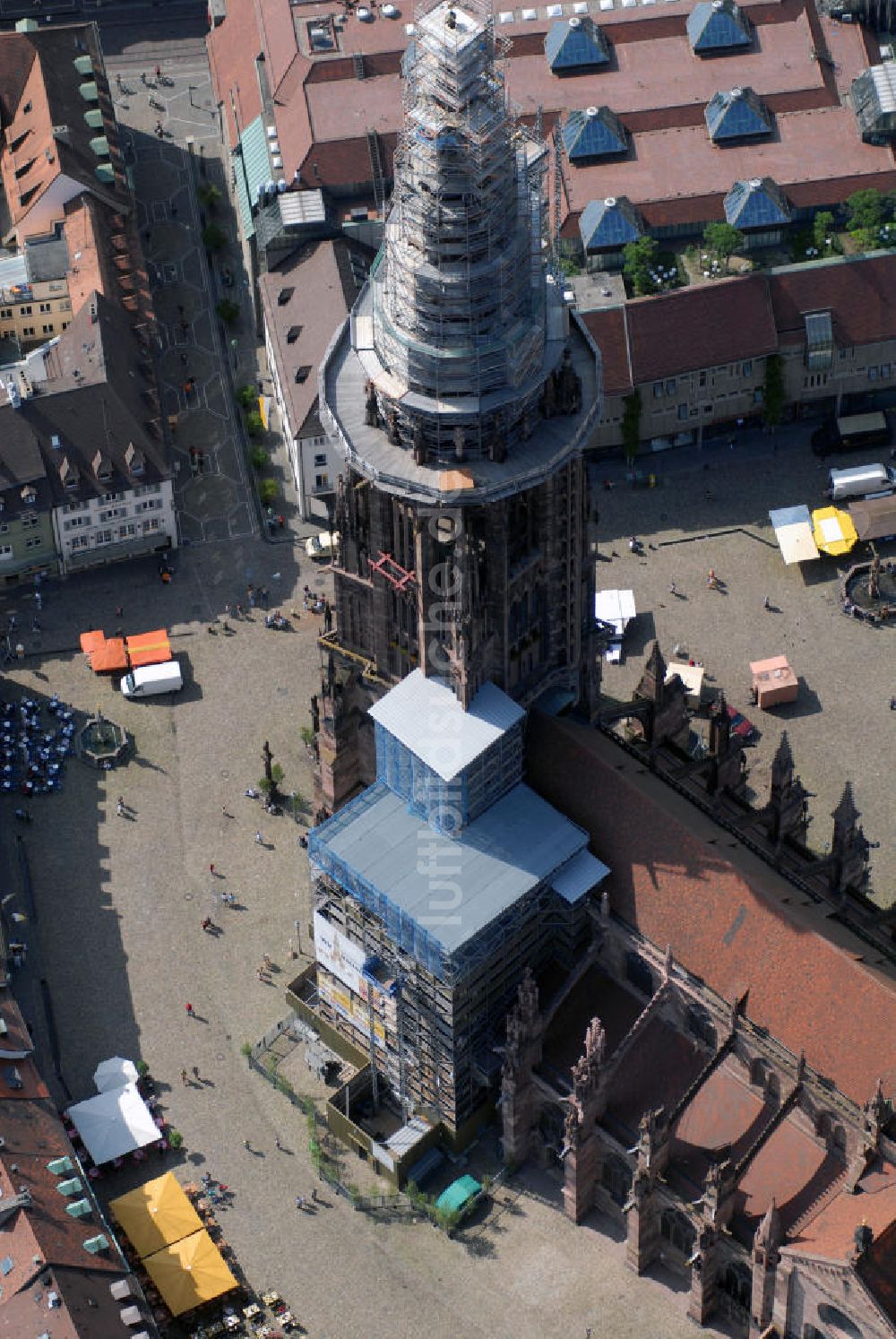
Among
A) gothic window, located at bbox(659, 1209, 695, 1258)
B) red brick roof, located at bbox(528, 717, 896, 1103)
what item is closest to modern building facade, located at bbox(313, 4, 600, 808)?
red brick roof, located at bbox(528, 717, 896, 1103)

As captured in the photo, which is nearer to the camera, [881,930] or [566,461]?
[566,461]

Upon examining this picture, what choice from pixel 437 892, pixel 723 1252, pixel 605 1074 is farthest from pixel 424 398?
pixel 723 1252

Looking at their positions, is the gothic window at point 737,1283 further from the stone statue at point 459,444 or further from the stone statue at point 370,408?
the stone statue at point 370,408

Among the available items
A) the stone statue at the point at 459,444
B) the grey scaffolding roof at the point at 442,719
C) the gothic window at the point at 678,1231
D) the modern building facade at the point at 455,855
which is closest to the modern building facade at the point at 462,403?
the stone statue at the point at 459,444

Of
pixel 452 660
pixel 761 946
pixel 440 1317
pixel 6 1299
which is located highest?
pixel 452 660

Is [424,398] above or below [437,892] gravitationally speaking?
above

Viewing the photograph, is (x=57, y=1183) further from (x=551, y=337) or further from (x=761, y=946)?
(x=551, y=337)

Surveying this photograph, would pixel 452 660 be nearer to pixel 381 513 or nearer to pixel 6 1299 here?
pixel 381 513

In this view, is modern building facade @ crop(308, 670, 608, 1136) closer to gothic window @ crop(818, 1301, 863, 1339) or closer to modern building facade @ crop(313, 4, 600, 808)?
modern building facade @ crop(313, 4, 600, 808)
